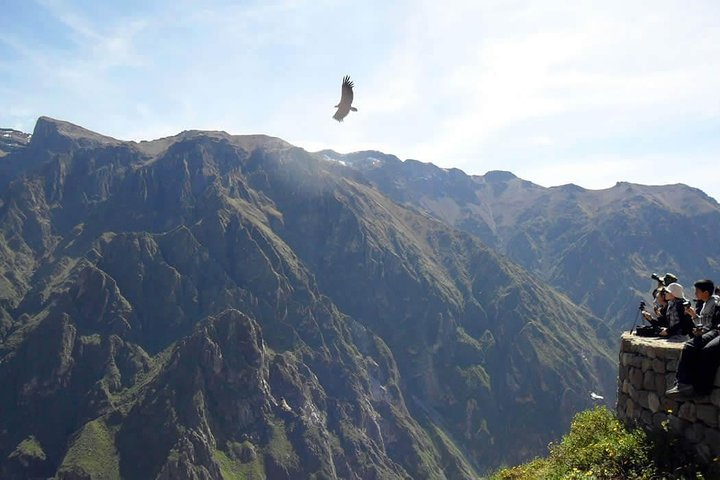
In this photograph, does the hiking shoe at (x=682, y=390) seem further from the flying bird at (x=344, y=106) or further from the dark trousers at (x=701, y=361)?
the flying bird at (x=344, y=106)

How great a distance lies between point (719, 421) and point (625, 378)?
4800mm

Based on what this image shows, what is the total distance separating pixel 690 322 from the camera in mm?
16000

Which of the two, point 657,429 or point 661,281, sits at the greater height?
point 661,281

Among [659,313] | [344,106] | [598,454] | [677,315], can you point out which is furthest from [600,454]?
→ [344,106]

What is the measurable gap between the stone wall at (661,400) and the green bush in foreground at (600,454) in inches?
22.7

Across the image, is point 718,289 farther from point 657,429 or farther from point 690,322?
point 657,429

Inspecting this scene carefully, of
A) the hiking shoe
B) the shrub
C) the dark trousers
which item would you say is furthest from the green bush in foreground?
the dark trousers

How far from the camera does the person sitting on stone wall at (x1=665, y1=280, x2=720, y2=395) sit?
1311 centimetres

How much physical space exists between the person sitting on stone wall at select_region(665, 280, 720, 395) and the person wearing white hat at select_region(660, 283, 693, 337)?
6.44 ft

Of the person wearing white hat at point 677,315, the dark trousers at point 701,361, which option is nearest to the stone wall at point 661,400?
the dark trousers at point 701,361

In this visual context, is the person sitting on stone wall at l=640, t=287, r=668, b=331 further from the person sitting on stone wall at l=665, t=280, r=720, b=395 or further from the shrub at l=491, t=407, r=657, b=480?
the person sitting on stone wall at l=665, t=280, r=720, b=395

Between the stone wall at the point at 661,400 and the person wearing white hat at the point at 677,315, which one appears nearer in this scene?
the stone wall at the point at 661,400

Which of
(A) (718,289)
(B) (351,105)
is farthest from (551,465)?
(B) (351,105)

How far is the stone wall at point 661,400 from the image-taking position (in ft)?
43.9
